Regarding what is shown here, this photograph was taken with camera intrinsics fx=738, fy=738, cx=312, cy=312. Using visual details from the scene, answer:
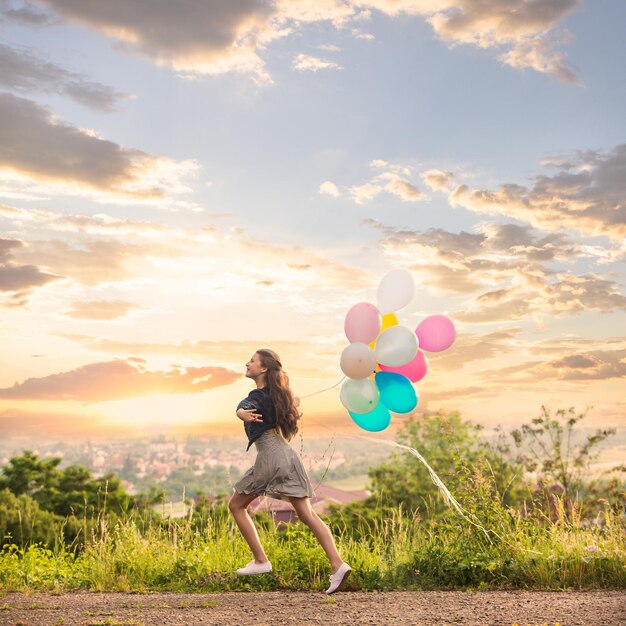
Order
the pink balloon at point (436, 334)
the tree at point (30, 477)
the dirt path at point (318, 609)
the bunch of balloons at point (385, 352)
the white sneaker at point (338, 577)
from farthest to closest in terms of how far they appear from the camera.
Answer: the tree at point (30, 477) → the pink balloon at point (436, 334) → the bunch of balloons at point (385, 352) → the white sneaker at point (338, 577) → the dirt path at point (318, 609)

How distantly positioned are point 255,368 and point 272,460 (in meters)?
0.79

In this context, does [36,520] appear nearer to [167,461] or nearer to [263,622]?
[167,461]

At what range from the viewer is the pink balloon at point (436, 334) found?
6.83 meters

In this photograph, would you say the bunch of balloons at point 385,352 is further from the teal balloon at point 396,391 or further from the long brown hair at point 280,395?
the long brown hair at point 280,395

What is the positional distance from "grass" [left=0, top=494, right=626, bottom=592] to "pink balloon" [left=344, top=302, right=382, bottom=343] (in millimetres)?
1842

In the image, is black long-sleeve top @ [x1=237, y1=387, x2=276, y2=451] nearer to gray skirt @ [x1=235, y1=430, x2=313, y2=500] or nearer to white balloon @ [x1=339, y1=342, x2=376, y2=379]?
gray skirt @ [x1=235, y1=430, x2=313, y2=500]

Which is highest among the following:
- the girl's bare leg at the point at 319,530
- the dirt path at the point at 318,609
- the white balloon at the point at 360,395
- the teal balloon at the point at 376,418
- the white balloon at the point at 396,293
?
the white balloon at the point at 396,293

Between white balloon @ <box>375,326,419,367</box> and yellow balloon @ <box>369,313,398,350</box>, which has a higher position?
yellow balloon @ <box>369,313,398,350</box>

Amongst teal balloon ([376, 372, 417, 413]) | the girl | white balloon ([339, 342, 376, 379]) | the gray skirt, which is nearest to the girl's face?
the girl

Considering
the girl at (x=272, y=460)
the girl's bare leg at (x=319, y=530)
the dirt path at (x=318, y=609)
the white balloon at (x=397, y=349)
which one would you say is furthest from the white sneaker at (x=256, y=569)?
the white balloon at (x=397, y=349)

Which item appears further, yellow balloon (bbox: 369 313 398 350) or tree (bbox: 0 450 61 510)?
tree (bbox: 0 450 61 510)

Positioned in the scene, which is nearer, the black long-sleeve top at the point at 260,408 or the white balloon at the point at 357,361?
the black long-sleeve top at the point at 260,408

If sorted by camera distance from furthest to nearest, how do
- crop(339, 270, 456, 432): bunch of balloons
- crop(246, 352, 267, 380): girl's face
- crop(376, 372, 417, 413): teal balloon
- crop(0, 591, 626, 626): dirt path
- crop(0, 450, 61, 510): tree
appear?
crop(0, 450, 61, 510): tree, crop(376, 372, 417, 413): teal balloon, crop(339, 270, 456, 432): bunch of balloons, crop(246, 352, 267, 380): girl's face, crop(0, 591, 626, 626): dirt path

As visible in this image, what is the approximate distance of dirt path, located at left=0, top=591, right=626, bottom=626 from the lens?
16.3 feet
